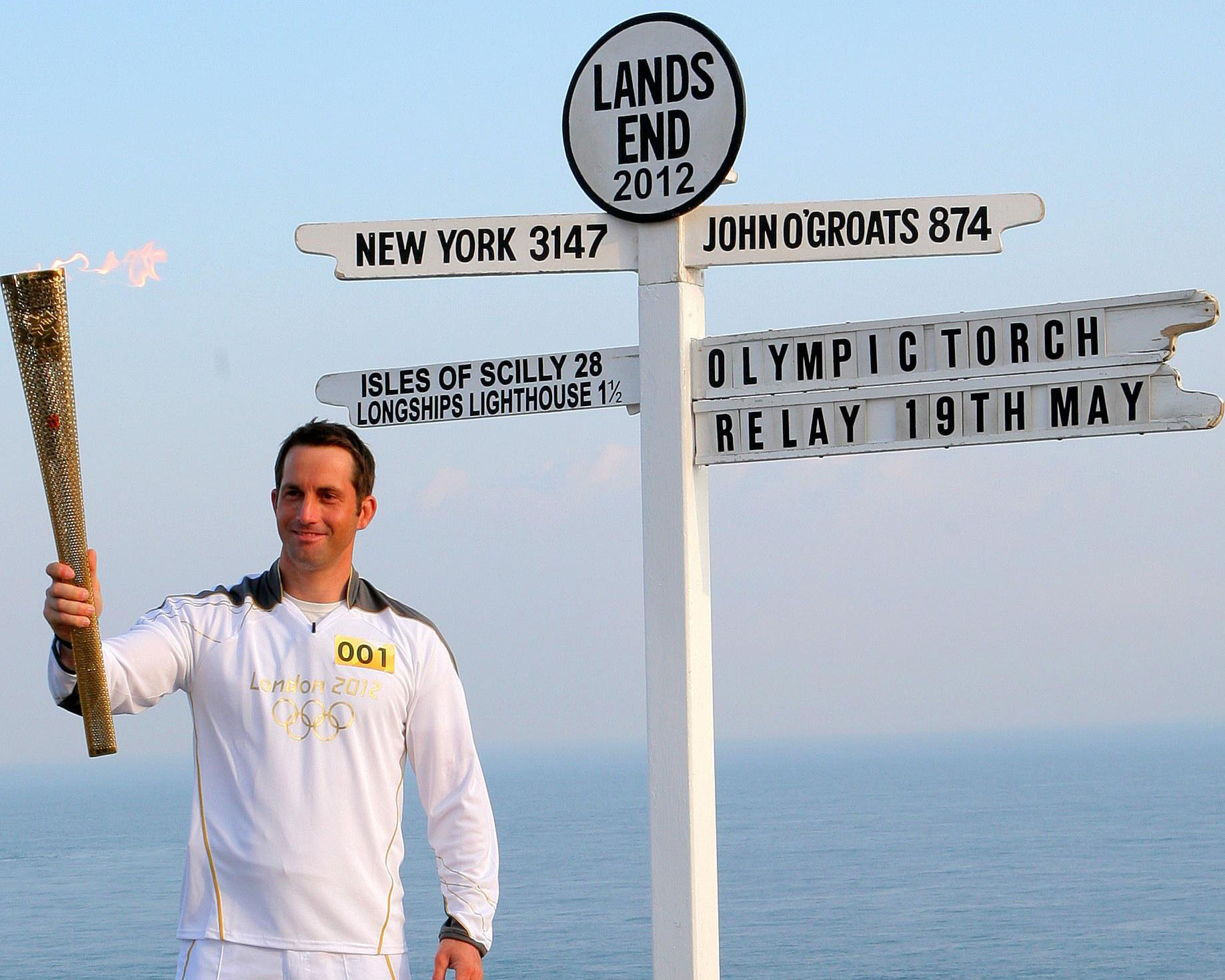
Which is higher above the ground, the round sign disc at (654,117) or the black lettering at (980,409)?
the round sign disc at (654,117)

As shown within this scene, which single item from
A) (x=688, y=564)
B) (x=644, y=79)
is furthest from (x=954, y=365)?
(x=644, y=79)

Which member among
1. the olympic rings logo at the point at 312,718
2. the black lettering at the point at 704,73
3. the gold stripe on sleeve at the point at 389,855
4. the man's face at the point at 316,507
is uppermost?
the black lettering at the point at 704,73

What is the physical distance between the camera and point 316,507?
344 centimetres

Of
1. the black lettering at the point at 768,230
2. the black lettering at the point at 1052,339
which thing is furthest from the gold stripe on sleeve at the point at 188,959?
the black lettering at the point at 1052,339

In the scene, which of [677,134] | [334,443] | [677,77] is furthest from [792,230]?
[334,443]

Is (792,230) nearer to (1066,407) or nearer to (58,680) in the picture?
(1066,407)

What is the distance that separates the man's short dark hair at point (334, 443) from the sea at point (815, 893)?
36385mm

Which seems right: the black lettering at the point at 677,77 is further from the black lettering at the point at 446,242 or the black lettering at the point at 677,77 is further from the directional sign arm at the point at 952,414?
the directional sign arm at the point at 952,414

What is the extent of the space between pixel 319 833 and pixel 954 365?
2248 mm

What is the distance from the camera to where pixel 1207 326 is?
4.16m

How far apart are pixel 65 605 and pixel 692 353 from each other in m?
2.15

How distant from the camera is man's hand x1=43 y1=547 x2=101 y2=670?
10.4ft

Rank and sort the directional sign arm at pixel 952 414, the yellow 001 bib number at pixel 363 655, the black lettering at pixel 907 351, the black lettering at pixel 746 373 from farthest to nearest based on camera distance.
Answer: the black lettering at pixel 746 373 → the black lettering at pixel 907 351 → the directional sign arm at pixel 952 414 → the yellow 001 bib number at pixel 363 655

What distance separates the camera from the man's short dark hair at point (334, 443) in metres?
3.51
